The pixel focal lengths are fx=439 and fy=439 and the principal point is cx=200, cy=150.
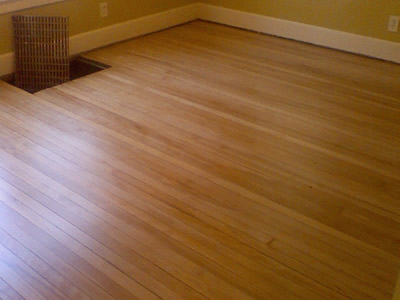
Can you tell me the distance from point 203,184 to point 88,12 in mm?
2230

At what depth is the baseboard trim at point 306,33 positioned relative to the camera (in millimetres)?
3604

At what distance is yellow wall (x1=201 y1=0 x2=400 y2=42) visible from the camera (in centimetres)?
353

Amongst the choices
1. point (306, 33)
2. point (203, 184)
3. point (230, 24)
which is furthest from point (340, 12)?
point (203, 184)

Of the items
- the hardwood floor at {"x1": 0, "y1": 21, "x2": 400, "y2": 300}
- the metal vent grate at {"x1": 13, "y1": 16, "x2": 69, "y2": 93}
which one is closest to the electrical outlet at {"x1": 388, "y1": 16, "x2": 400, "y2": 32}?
the hardwood floor at {"x1": 0, "y1": 21, "x2": 400, "y2": 300}

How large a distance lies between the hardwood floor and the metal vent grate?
22 cm

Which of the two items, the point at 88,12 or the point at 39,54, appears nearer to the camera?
the point at 39,54

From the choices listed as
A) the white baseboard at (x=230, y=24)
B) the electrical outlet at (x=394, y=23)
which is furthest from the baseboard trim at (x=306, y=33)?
the electrical outlet at (x=394, y=23)

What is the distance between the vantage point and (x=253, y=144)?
2396mm

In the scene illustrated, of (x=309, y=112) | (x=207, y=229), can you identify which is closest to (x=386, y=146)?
(x=309, y=112)

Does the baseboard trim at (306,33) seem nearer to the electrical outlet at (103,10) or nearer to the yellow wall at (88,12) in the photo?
the yellow wall at (88,12)

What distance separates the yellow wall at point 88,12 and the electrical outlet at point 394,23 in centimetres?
202

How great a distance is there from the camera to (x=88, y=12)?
11.9 feet

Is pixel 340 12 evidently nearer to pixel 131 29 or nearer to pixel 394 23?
pixel 394 23

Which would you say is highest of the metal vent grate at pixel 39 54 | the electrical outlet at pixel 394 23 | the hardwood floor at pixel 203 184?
the electrical outlet at pixel 394 23
